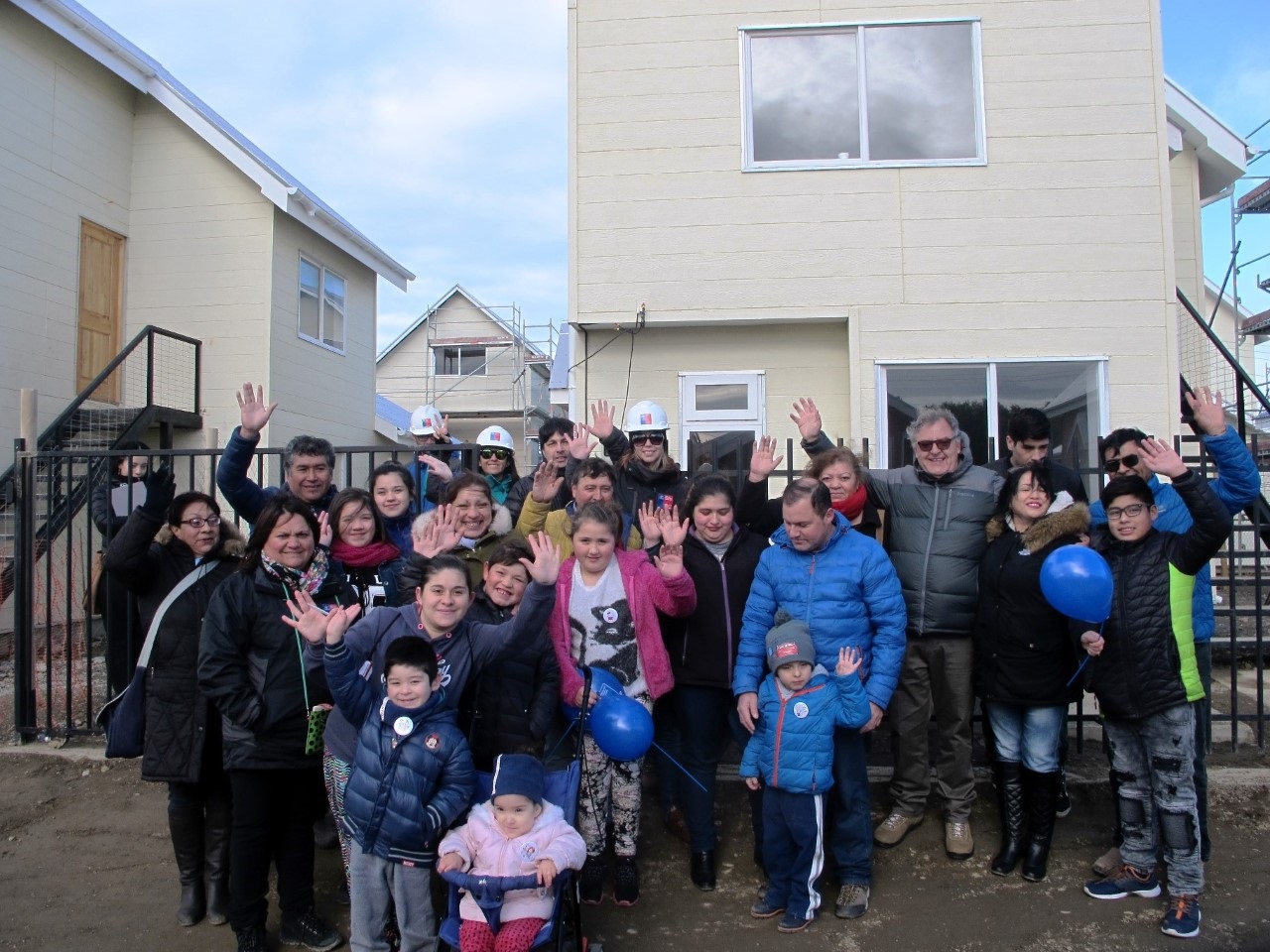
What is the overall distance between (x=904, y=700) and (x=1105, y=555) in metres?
1.14

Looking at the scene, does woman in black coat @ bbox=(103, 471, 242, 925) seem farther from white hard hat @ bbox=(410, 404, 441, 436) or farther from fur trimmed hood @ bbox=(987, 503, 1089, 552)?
fur trimmed hood @ bbox=(987, 503, 1089, 552)

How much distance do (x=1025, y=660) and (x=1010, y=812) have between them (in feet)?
2.49

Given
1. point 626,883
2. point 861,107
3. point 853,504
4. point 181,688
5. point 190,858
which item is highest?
point 861,107

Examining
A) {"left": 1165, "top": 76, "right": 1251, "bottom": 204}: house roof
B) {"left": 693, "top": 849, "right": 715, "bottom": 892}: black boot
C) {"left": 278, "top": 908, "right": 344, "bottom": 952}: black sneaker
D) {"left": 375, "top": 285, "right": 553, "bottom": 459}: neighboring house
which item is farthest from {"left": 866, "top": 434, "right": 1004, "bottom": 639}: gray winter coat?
{"left": 375, "top": 285, "right": 553, "bottom": 459}: neighboring house

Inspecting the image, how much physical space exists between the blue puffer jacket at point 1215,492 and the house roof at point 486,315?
2528cm

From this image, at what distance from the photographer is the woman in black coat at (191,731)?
12.9 ft

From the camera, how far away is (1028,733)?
13.6 feet

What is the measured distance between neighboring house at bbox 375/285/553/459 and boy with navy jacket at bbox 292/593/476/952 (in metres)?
25.3

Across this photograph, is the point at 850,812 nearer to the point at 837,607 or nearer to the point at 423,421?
the point at 837,607

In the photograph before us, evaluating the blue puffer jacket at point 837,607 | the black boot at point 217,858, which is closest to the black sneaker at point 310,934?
the black boot at point 217,858

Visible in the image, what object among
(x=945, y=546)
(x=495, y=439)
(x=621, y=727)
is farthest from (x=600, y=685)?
(x=495, y=439)

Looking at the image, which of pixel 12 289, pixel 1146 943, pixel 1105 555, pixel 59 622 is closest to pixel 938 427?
pixel 1105 555

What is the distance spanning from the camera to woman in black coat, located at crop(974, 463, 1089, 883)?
4062 millimetres

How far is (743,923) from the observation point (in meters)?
3.98
